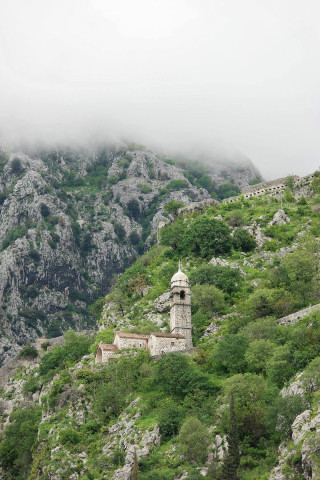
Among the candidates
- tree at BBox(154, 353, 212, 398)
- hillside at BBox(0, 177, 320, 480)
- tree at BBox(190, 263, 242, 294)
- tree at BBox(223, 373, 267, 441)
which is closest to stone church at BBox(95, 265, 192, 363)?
hillside at BBox(0, 177, 320, 480)

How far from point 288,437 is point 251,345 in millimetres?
13423

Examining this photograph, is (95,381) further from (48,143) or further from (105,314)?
(48,143)

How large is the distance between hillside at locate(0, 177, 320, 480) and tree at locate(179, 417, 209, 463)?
87 millimetres

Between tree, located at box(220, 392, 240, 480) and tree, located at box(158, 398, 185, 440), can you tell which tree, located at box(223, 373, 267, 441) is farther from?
tree, located at box(158, 398, 185, 440)

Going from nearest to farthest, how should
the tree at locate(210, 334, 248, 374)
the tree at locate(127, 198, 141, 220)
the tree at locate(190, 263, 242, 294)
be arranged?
the tree at locate(210, 334, 248, 374), the tree at locate(190, 263, 242, 294), the tree at locate(127, 198, 141, 220)

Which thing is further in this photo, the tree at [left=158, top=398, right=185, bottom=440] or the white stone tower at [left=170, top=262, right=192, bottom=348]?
the white stone tower at [left=170, top=262, right=192, bottom=348]

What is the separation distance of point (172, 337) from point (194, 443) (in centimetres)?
2132

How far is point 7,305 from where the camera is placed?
128 meters

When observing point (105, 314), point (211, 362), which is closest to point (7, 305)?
point (105, 314)

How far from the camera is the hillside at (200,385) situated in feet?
158

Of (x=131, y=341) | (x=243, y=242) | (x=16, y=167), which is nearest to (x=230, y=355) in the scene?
(x=131, y=341)

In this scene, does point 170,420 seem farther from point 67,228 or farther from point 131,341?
point 67,228

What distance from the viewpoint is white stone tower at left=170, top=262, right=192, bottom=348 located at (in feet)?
241

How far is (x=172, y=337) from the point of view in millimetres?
70812
